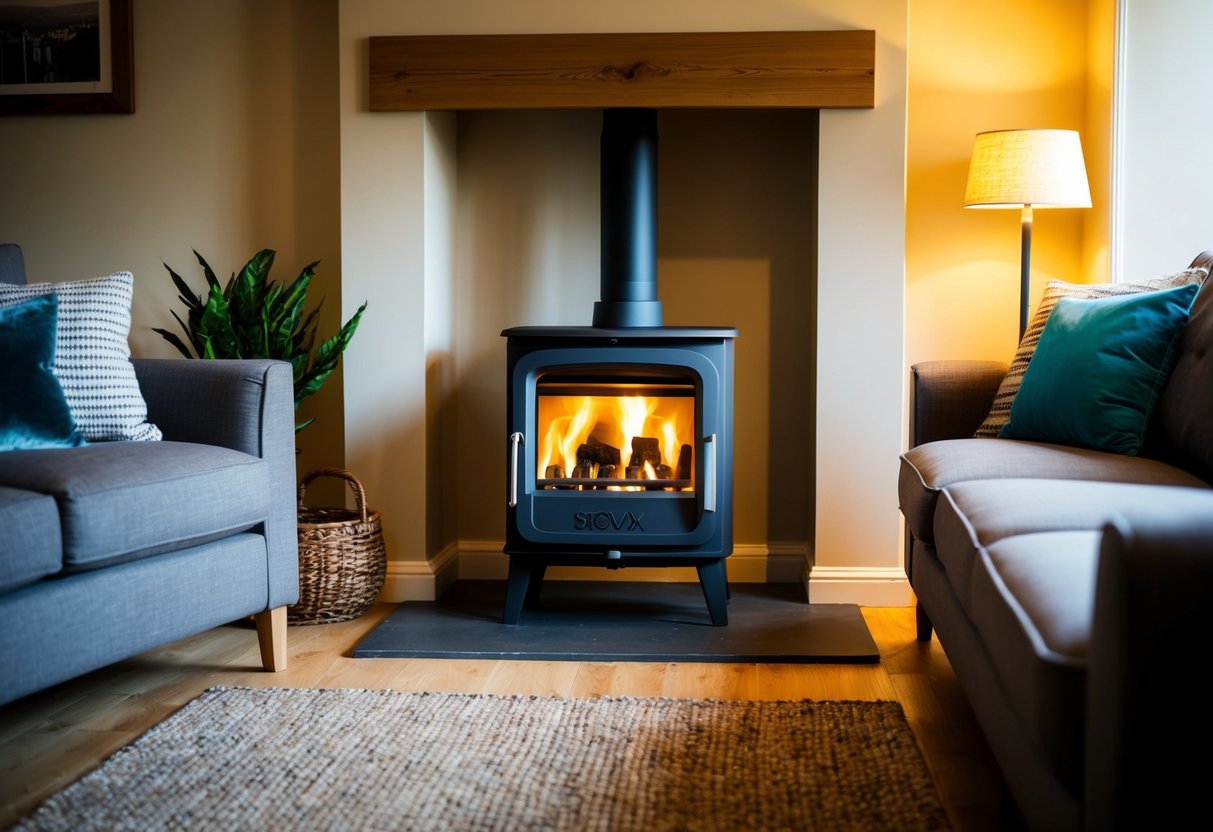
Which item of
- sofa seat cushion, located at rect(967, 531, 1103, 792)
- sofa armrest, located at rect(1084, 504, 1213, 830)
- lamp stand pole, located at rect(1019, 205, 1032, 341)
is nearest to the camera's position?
sofa armrest, located at rect(1084, 504, 1213, 830)

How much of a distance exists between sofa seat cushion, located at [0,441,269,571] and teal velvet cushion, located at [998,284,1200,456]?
1.68 m

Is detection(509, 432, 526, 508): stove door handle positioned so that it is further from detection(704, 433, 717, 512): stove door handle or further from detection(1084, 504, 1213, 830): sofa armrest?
detection(1084, 504, 1213, 830): sofa armrest

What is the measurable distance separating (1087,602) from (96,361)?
200cm

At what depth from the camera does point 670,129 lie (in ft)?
10.7

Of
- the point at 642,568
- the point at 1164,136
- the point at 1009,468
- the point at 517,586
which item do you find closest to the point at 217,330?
the point at 517,586

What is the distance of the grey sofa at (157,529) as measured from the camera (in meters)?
1.81

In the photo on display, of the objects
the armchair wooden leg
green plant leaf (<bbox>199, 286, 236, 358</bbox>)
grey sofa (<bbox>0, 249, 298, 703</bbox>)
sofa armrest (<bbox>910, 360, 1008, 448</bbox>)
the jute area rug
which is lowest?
the jute area rug

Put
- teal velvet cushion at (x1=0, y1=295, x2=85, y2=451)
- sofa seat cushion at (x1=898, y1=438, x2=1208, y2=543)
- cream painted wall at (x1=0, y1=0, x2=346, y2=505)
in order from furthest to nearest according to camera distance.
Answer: cream painted wall at (x1=0, y1=0, x2=346, y2=505) → teal velvet cushion at (x1=0, y1=295, x2=85, y2=451) → sofa seat cushion at (x1=898, y1=438, x2=1208, y2=543)

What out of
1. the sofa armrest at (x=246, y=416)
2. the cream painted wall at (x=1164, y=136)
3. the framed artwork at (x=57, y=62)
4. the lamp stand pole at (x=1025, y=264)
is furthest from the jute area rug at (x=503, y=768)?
the framed artwork at (x=57, y=62)

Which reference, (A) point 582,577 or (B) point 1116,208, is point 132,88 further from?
(B) point 1116,208

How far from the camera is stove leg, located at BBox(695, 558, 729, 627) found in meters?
2.74

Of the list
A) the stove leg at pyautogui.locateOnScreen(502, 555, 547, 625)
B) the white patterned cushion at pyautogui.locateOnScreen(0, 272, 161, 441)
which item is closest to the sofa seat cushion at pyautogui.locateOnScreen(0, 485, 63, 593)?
the white patterned cushion at pyautogui.locateOnScreen(0, 272, 161, 441)

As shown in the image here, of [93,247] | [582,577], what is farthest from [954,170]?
[93,247]

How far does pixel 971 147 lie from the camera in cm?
317
